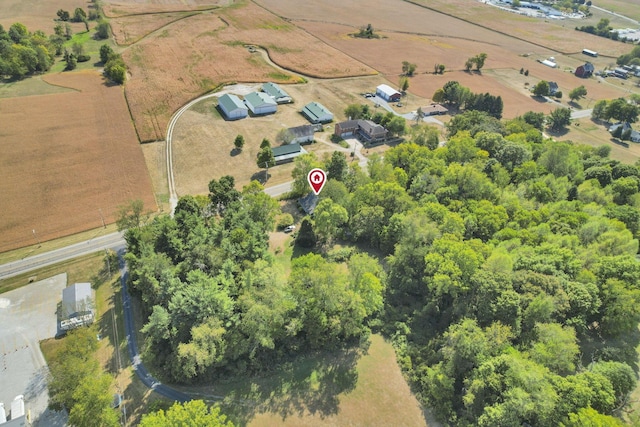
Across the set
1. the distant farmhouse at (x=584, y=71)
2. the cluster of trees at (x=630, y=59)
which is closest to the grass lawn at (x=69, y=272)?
the distant farmhouse at (x=584, y=71)

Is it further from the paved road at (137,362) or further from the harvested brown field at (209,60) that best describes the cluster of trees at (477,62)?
the paved road at (137,362)

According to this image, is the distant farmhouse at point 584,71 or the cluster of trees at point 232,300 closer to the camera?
the cluster of trees at point 232,300

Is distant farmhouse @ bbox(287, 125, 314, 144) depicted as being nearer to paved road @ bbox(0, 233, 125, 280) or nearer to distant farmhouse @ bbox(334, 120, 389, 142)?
distant farmhouse @ bbox(334, 120, 389, 142)

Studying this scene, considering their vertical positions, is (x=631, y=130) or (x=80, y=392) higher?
(x=631, y=130)

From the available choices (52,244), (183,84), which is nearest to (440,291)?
(52,244)

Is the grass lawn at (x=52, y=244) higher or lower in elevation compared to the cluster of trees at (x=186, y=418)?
lower

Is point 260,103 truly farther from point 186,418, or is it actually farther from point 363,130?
point 186,418
